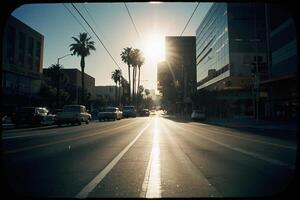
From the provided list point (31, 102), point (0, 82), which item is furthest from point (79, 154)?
point (31, 102)

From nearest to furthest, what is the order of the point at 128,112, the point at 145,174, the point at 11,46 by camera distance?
1. the point at 145,174
2. the point at 11,46
3. the point at 128,112

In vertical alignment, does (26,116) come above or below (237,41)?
below

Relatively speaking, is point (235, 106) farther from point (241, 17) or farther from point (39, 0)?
point (39, 0)

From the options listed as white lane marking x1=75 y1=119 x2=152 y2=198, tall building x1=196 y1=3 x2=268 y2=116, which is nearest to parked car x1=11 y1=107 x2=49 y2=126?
white lane marking x1=75 y1=119 x2=152 y2=198

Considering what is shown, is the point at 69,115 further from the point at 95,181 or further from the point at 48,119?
the point at 95,181

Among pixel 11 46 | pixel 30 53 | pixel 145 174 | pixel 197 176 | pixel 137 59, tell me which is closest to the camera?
pixel 197 176

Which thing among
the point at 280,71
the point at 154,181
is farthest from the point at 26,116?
the point at 280,71

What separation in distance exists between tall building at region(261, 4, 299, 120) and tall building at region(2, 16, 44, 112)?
37676 millimetres

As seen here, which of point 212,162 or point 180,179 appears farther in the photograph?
point 212,162

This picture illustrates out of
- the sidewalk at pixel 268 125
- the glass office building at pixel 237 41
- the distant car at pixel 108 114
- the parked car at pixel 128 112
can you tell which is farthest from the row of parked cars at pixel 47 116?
the glass office building at pixel 237 41

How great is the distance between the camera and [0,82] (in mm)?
3795

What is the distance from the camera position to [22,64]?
226 ft

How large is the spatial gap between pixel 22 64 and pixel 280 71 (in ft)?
155

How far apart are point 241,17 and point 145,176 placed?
59.8 metres
